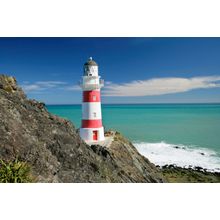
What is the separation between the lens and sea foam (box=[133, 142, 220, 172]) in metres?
12.9

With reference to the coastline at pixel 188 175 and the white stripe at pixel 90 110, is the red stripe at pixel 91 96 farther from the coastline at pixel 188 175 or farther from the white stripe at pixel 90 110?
the coastline at pixel 188 175

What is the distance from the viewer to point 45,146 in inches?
248

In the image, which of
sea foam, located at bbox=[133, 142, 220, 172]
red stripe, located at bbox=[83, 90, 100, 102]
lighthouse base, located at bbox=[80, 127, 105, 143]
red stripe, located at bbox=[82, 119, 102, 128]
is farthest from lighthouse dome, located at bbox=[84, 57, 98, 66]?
sea foam, located at bbox=[133, 142, 220, 172]


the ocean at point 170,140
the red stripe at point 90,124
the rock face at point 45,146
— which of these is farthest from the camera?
the ocean at point 170,140

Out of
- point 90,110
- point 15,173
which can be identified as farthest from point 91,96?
point 15,173

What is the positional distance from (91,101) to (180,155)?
545 centimetres

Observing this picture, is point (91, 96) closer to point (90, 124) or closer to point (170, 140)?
point (90, 124)

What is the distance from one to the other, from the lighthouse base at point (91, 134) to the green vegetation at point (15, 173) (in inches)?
189

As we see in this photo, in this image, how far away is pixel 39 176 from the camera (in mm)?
5406

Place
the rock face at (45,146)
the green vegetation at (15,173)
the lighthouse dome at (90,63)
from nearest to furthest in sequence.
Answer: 1. the green vegetation at (15,173)
2. the rock face at (45,146)
3. the lighthouse dome at (90,63)

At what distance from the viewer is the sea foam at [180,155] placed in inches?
508

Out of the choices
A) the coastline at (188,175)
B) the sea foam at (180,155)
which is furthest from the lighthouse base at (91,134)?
the sea foam at (180,155)
